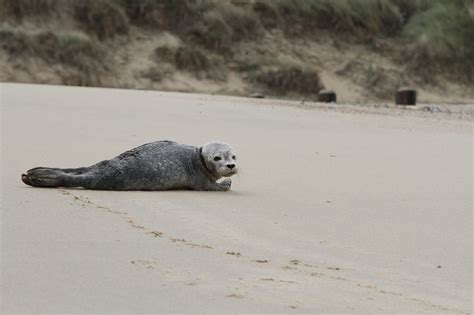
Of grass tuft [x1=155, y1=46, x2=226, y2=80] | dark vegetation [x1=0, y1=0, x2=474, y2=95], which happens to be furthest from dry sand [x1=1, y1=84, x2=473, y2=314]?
grass tuft [x1=155, y1=46, x2=226, y2=80]

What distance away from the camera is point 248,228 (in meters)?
5.30

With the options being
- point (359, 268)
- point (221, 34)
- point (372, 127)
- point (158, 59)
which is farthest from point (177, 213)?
point (221, 34)

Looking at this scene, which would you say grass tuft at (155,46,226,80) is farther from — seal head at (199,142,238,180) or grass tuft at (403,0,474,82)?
seal head at (199,142,238,180)

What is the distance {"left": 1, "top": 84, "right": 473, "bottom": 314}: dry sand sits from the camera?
12.6 ft

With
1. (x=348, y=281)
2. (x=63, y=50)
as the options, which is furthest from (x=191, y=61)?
(x=348, y=281)

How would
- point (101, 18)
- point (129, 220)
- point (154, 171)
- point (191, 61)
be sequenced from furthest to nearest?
1. point (101, 18)
2. point (191, 61)
3. point (154, 171)
4. point (129, 220)

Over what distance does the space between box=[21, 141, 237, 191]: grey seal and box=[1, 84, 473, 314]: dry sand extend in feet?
0.40

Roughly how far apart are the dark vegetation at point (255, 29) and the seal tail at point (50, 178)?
593 inches

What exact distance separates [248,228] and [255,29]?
779 inches

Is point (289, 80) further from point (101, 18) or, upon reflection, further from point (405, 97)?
point (405, 97)

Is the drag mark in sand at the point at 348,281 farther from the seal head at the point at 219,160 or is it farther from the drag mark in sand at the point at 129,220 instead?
the seal head at the point at 219,160

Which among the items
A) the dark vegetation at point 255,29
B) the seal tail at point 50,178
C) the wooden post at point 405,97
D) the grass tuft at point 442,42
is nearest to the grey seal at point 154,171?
the seal tail at point 50,178

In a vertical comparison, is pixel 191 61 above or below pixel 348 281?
above

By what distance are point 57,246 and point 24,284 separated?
26.7 inches
